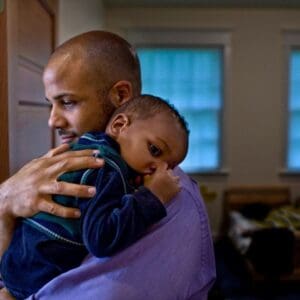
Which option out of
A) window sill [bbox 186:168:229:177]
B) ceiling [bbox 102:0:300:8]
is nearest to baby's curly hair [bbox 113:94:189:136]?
ceiling [bbox 102:0:300:8]

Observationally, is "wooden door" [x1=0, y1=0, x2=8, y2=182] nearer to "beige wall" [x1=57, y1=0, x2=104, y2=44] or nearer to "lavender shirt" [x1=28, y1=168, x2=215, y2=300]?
"lavender shirt" [x1=28, y1=168, x2=215, y2=300]

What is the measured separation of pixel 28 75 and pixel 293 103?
426cm

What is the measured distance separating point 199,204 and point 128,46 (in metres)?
0.42

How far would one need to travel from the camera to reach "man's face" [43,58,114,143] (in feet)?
3.18

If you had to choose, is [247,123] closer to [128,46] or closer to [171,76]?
[171,76]

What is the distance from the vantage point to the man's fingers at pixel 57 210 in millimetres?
819

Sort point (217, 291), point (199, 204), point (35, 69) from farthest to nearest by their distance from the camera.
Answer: point (217, 291) < point (35, 69) < point (199, 204)

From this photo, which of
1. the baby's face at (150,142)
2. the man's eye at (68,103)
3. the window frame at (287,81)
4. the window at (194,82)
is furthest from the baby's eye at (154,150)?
the window frame at (287,81)

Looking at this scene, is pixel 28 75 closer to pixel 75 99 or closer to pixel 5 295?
pixel 75 99

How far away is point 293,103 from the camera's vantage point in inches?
202

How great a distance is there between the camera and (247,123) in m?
5.13

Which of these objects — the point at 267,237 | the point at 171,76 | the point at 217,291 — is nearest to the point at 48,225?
the point at 217,291

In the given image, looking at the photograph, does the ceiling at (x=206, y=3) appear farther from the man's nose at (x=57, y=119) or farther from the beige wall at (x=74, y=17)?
the man's nose at (x=57, y=119)

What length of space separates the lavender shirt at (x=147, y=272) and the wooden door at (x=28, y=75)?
0.44 metres
